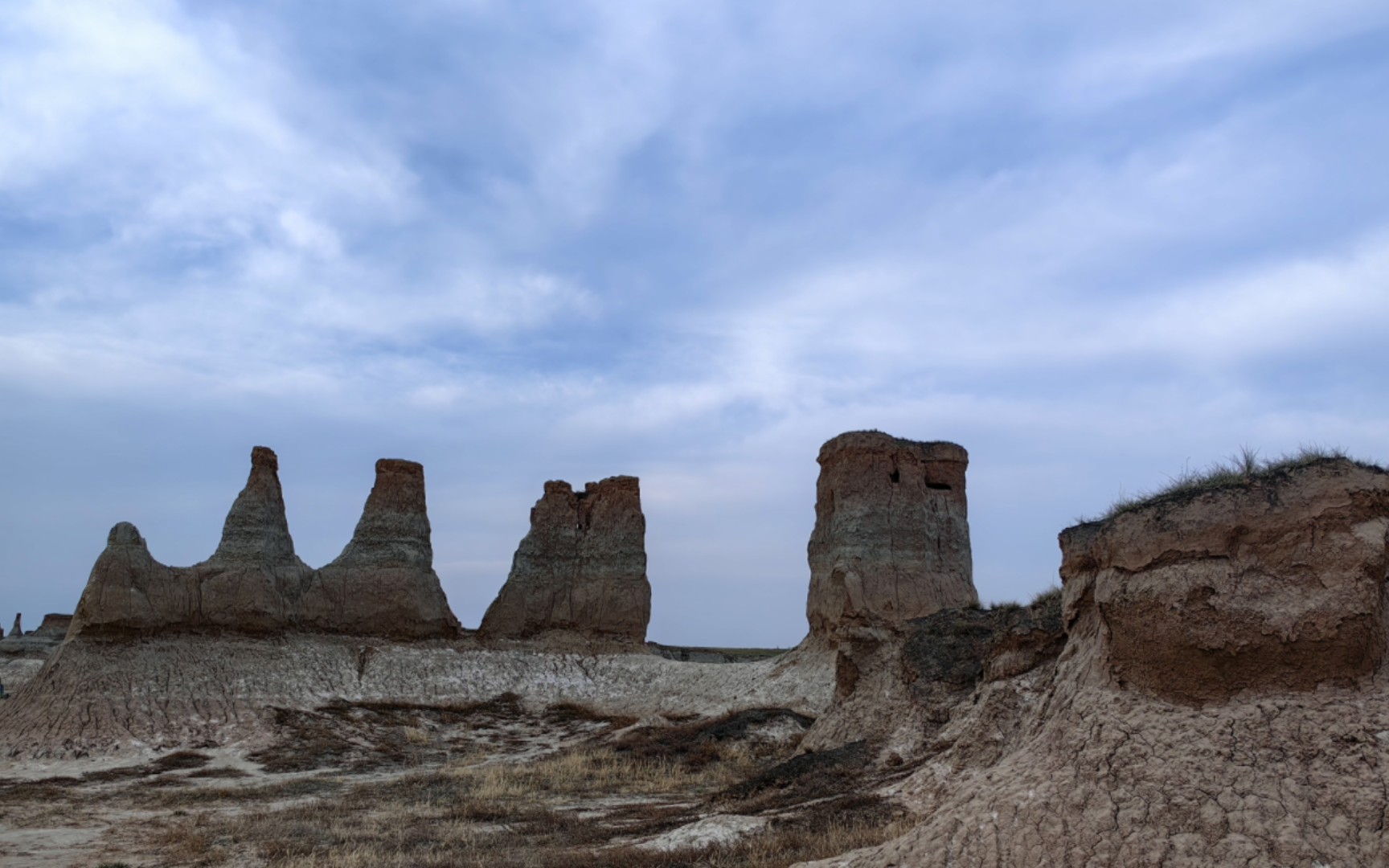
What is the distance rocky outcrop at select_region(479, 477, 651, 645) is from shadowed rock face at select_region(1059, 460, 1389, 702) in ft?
108

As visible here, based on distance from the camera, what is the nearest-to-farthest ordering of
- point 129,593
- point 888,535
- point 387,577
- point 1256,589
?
point 1256,589 → point 129,593 → point 888,535 → point 387,577

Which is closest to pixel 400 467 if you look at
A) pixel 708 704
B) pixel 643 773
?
pixel 708 704

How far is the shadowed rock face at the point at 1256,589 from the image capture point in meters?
7.89

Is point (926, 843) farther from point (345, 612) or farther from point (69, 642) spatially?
point (345, 612)

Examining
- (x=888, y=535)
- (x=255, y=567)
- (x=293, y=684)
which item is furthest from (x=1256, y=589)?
(x=255, y=567)

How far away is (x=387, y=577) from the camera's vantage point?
37.2 m

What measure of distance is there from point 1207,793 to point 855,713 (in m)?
11.0

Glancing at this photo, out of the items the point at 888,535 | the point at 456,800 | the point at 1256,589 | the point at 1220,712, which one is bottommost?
the point at 456,800

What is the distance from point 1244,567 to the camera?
27.8 ft

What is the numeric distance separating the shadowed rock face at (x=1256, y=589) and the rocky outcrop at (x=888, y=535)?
24.9m

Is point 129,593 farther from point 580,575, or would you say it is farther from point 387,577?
point 580,575

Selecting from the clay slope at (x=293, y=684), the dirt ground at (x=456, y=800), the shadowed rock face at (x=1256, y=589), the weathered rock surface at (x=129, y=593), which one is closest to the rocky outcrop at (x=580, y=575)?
the clay slope at (x=293, y=684)

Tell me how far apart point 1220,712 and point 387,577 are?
33365mm

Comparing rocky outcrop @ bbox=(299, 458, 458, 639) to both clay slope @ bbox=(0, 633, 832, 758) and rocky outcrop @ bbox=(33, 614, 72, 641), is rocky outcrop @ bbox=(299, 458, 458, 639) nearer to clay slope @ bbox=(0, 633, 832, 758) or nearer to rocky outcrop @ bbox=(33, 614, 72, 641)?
clay slope @ bbox=(0, 633, 832, 758)
